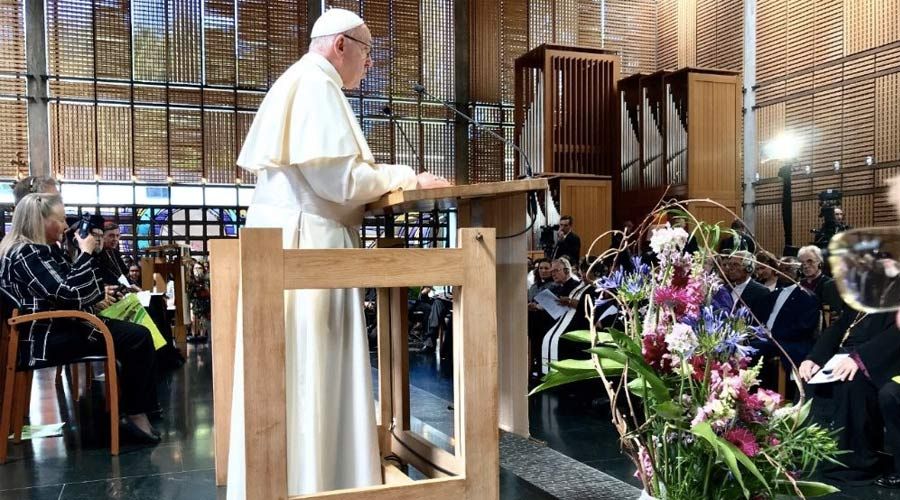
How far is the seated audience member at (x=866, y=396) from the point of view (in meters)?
2.94

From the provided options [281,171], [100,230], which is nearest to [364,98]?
[100,230]

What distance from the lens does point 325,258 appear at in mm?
1542

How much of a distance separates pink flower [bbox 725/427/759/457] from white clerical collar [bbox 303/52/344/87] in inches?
50.9

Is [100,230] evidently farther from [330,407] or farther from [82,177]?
[82,177]

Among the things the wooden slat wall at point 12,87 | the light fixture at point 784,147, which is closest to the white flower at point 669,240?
the light fixture at point 784,147

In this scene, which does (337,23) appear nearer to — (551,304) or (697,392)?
(697,392)

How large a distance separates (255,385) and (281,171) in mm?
631

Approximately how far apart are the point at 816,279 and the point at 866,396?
6.82 feet

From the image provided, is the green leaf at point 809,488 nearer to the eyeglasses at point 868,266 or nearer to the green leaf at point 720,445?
the green leaf at point 720,445

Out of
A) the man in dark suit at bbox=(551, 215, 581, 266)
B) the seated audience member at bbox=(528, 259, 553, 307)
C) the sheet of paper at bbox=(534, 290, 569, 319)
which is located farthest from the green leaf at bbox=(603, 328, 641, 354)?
the man in dark suit at bbox=(551, 215, 581, 266)

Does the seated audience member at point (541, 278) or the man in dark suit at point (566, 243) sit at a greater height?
the man in dark suit at point (566, 243)

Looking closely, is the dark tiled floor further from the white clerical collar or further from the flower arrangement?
the white clerical collar

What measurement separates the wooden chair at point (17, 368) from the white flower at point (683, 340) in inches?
111

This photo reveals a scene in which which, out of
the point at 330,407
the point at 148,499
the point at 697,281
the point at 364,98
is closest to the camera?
the point at 697,281
